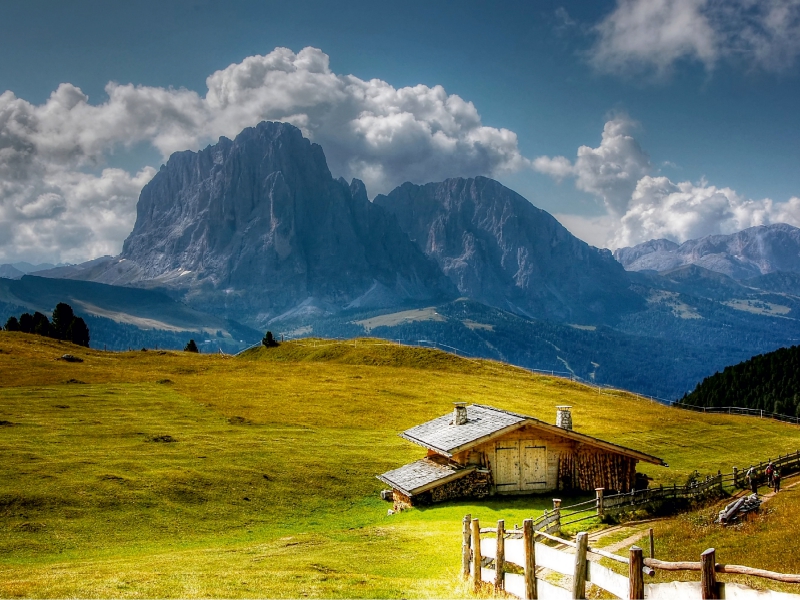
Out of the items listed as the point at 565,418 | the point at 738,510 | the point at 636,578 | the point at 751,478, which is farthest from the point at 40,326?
the point at 636,578

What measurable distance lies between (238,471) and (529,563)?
33.7 meters

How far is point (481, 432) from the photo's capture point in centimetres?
4266

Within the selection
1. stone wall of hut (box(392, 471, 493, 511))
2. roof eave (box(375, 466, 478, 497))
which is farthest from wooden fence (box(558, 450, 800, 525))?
roof eave (box(375, 466, 478, 497))

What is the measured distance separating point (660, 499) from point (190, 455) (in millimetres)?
34403

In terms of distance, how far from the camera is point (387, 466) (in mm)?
50688

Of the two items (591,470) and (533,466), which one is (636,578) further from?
(591,470)

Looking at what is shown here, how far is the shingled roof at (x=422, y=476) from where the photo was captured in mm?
39969

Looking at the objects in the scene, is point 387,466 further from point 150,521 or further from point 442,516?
point 150,521

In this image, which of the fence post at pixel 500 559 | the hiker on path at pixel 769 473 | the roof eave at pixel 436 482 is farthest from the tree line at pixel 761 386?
the fence post at pixel 500 559

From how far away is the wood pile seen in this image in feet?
115

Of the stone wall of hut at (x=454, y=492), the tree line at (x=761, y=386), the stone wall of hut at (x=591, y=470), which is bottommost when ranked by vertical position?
the stone wall of hut at (x=454, y=492)

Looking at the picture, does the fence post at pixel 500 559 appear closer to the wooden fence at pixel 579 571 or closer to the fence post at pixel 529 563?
the wooden fence at pixel 579 571

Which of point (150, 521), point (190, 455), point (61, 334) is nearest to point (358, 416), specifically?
point (190, 455)

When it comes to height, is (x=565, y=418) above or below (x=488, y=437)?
above
